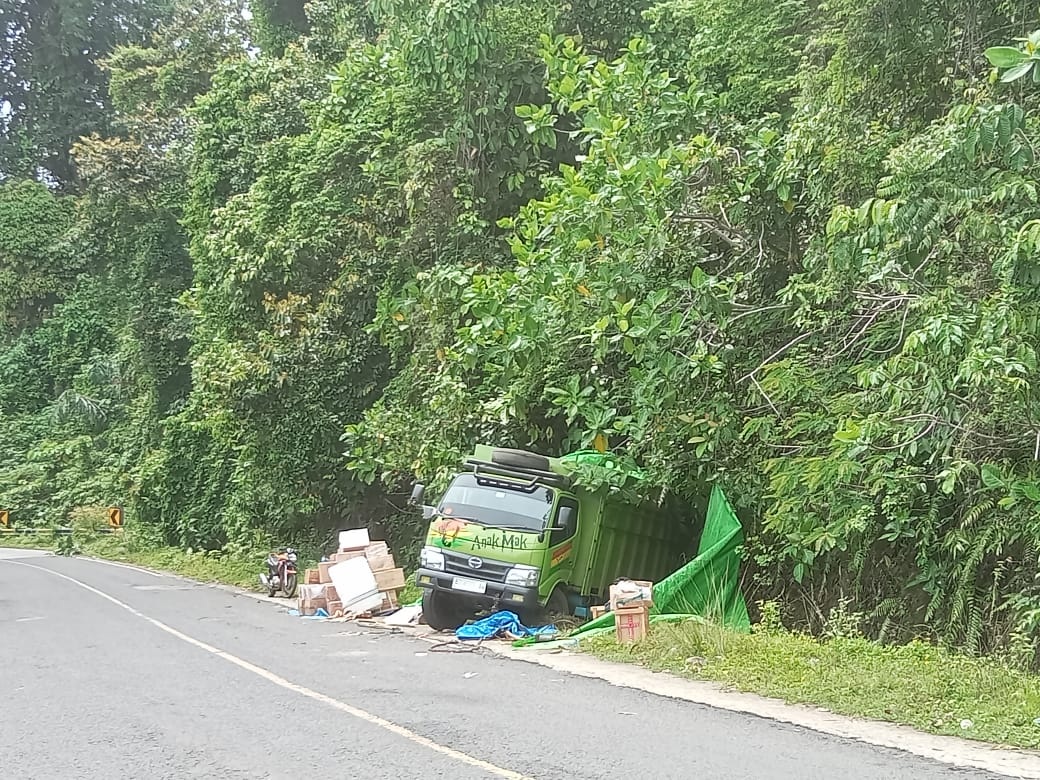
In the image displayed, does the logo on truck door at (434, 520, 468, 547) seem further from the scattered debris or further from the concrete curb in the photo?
the concrete curb

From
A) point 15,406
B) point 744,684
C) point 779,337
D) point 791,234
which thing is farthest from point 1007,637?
point 15,406

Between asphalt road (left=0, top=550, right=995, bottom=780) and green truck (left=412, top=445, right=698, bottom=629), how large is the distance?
118 centimetres

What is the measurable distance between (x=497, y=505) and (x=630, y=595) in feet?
8.50

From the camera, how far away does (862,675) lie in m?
8.64

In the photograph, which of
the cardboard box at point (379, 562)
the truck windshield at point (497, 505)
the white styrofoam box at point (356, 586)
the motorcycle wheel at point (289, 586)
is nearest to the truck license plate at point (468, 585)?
the truck windshield at point (497, 505)

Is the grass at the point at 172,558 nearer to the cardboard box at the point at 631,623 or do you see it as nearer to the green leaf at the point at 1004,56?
the cardboard box at the point at 631,623

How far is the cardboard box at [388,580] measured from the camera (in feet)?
49.6

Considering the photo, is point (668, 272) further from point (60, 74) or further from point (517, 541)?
point (60, 74)

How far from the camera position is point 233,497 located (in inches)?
983

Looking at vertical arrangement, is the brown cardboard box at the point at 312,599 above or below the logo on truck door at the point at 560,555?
below

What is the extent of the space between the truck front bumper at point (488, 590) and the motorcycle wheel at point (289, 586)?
5831 millimetres

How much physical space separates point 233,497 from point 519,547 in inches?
548

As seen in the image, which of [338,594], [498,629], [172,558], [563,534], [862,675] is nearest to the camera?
[862,675]

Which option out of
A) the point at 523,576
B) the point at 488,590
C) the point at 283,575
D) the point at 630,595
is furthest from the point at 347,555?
the point at 630,595
